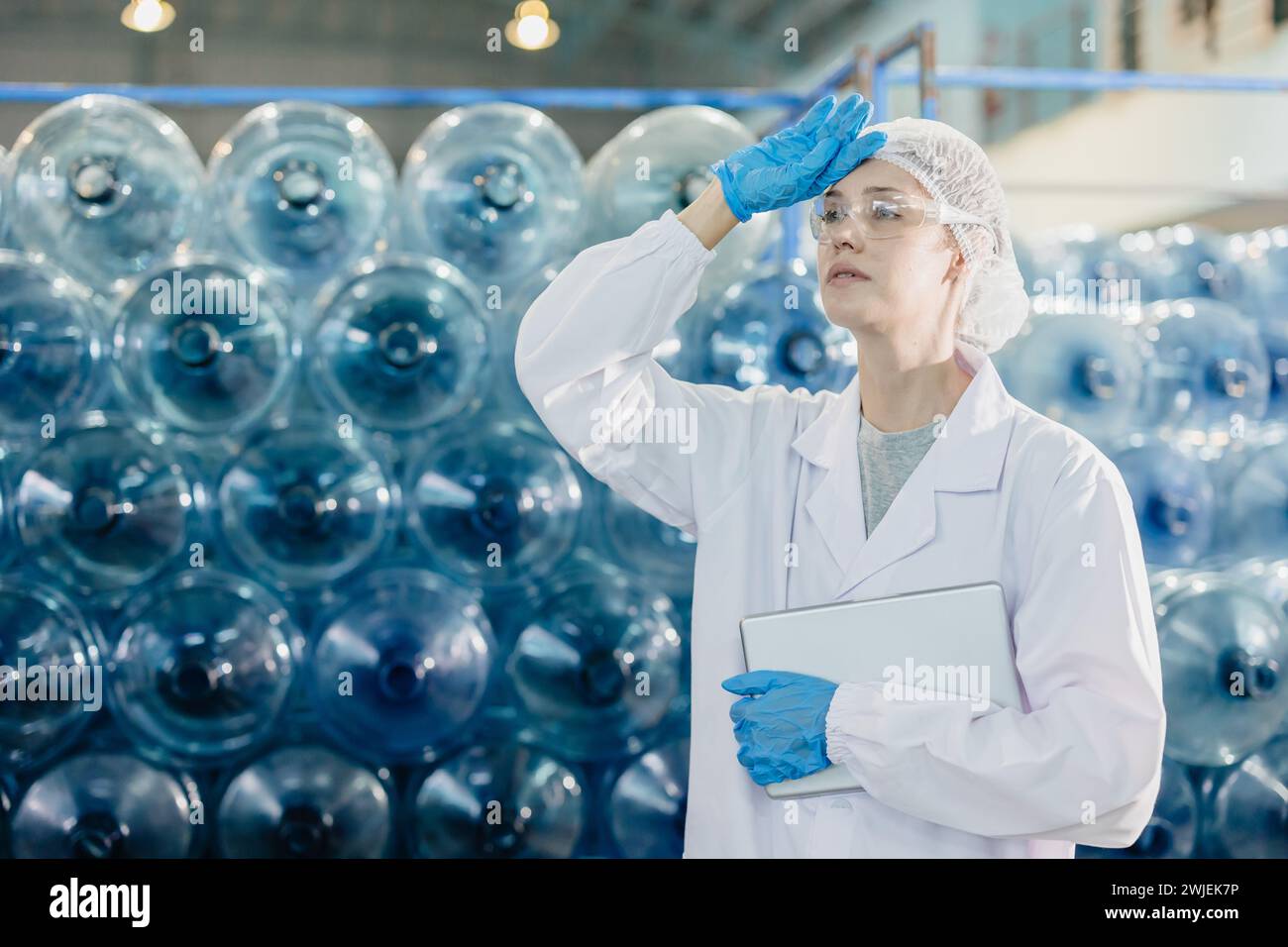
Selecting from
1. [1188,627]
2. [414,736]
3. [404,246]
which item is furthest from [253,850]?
[1188,627]

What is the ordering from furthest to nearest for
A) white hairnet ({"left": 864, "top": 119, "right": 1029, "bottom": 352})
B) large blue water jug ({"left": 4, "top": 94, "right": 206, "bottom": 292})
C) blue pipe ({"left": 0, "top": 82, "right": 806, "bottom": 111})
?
blue pipe ({"left": 0, "top": 82, "right": 806, "bottom": 111}) → large blue water jug ({"left": 4, "top": 94, "right": 206, "bottom": 292}) → white hairnet ({"left": 864, "top": 119, "right": 1029, "bottom": 352})

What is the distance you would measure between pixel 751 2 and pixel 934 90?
5.99 metres

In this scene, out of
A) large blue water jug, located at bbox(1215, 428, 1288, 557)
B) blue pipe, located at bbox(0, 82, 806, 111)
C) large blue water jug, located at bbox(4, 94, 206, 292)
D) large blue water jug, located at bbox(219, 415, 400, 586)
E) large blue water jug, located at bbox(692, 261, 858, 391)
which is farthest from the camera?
blue pipe, located at bbox(0, 82, 806, 111)

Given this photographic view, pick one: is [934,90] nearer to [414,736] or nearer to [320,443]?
[320,443]

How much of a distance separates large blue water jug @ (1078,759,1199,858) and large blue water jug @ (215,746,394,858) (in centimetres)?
158

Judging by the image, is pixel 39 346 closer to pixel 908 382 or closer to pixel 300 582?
pixel 300 582

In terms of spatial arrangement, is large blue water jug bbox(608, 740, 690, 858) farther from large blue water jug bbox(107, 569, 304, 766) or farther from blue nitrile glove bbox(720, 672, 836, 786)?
blue nitrile glove bbox(720, 672, 836, 786)

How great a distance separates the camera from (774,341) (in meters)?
2.71

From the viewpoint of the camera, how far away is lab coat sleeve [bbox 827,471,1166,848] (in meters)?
1.39

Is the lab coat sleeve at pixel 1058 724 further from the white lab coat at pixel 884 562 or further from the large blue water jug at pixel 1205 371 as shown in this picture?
the large blue water jug at pixel 1205 371

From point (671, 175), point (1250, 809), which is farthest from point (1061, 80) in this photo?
point (1250, 809)

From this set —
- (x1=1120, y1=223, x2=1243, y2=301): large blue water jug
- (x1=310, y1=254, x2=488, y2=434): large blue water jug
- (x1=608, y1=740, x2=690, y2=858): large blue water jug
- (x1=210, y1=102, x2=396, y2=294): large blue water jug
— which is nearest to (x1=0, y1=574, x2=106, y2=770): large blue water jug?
(x1=310, y1=254, x2=488, y2=434): large blue water jug

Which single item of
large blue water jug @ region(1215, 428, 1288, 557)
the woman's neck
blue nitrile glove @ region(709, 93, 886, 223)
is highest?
blue nitrile glove @ region(709, 93, 886, 223)

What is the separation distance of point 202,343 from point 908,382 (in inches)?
62.9
